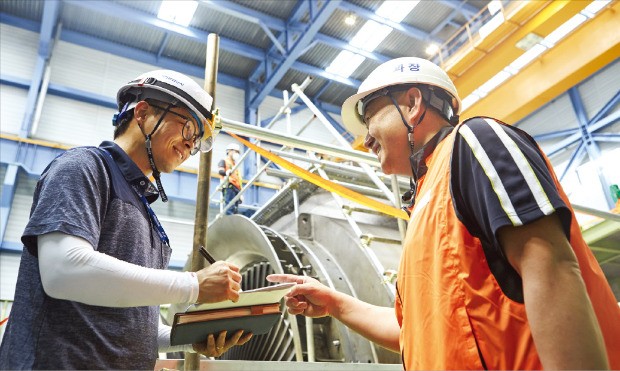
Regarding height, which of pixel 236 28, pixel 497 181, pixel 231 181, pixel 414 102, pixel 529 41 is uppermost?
pixel 236 28

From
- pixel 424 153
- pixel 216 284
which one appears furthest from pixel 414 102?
pixel 216 284

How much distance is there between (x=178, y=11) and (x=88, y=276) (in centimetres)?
1320

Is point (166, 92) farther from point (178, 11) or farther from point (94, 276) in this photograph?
point (178, 11)

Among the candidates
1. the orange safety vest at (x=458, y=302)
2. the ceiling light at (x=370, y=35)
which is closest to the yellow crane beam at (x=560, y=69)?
the ceiling light at (x=370, y=35)

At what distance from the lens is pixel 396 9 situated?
1387 centimetres

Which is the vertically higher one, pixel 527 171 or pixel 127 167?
pixel 127 167

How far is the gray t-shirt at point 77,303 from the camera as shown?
1.35m

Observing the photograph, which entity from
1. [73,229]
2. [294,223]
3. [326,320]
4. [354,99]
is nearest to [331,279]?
[326,320]

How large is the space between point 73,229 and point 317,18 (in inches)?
482

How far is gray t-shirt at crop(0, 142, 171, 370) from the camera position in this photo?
1.35m

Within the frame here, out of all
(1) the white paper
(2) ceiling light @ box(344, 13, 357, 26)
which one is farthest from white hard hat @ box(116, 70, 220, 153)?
(2) ceiling light @ box(344, 13, 357, 26)

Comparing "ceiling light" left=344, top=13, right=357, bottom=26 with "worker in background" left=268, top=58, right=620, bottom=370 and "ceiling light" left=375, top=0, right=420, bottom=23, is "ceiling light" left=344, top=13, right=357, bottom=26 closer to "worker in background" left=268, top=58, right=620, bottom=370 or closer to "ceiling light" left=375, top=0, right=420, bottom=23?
"ceiling light" left=375, top=0, right=420, bottom=23

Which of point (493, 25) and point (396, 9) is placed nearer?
point (493, 25)

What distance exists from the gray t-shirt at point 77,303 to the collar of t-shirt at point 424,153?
1054mm
